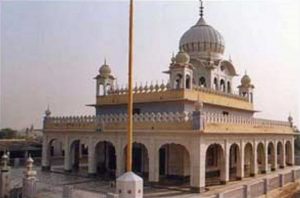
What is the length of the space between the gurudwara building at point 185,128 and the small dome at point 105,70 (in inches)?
2.1

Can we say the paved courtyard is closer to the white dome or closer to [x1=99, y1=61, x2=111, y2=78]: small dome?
[x1=99, y1=61, x2=111, y2=78]: small dome

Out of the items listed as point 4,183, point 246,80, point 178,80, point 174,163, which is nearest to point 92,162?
point 174,163

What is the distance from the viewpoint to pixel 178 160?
50.2 feet

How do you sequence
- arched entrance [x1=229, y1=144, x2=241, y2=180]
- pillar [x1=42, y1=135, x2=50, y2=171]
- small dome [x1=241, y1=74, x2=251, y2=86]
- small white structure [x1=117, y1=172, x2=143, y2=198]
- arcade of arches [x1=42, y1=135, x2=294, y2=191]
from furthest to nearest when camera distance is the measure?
small dome [x1=241, y1=74, x2=251, y2=86] < pillar [x1=42, y1=135, x2=50, y2=171] < arched entrance [x1=229, y1=144, x2=241, y2=180] < arcade of arches [x1=42, y1=135, x2=294, y2=191] < small white structure [x1=117, y1=172, x2=143, y2=198]

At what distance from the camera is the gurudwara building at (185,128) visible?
13.2 m

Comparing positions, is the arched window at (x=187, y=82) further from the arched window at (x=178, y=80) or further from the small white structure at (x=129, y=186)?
the small white structure at (x=129, y=186)

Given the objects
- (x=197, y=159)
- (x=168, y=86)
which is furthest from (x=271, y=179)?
(x=168, y=86)

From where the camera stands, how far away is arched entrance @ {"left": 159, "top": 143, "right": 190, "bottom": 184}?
14844mm

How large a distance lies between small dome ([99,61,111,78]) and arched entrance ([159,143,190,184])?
577 cm

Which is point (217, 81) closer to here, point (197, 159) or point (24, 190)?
point (197, 159)

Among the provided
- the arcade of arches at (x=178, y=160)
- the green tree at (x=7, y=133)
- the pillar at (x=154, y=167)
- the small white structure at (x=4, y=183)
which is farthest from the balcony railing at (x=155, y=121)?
the green tree at (x=7, y=133)

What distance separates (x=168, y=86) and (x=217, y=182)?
461 cm

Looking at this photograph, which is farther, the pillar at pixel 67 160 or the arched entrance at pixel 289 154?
the arched entrance at pixel 289 154

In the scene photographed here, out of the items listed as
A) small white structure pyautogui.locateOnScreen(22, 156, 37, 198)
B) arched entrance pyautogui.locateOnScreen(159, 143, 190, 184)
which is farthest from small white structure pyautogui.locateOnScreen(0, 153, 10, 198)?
arched entrance pyautogui.locateOnScreen(159, 143, 190, 184)
